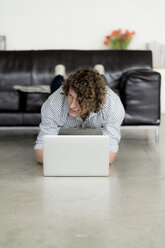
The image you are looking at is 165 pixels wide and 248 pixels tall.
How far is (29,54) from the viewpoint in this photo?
466 cm

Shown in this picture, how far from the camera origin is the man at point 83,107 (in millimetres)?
2480

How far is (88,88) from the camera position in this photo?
2.46 meters

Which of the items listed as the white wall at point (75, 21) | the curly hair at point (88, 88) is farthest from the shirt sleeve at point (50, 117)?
the white wall at point (75, 21)

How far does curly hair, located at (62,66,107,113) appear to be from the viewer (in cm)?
246

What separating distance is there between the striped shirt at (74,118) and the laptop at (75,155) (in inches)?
→ 10.5

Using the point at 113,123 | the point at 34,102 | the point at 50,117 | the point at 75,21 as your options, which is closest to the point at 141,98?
the point at 34,102

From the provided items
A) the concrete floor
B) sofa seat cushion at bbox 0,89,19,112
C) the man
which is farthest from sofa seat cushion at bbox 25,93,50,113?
the man

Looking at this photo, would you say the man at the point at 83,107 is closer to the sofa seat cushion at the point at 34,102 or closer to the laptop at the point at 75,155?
the laptop at the point at 75,155

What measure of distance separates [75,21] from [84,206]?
4.15 metres

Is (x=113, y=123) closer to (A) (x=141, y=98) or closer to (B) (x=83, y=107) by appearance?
(B) (x=83, y=107)

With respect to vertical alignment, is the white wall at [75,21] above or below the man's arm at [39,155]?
above

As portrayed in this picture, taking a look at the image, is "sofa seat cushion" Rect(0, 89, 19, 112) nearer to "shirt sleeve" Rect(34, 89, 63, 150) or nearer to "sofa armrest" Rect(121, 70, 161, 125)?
"sofa armrest" Rect(121, 70, 161, 125)

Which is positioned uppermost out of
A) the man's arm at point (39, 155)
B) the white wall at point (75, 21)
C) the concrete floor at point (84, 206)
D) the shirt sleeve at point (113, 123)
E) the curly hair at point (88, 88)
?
the white wall at point (75, 21)

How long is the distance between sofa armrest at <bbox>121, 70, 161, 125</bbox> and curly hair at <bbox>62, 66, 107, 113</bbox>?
1367 mm
